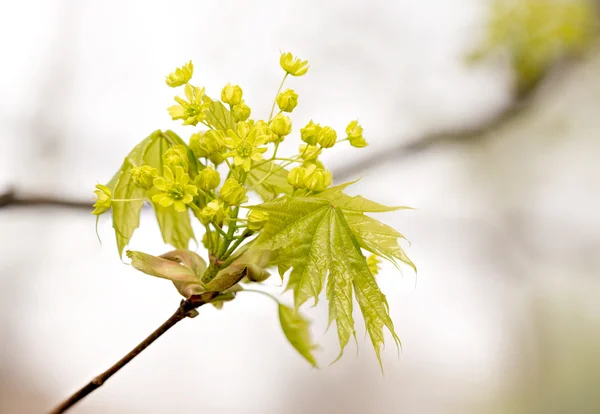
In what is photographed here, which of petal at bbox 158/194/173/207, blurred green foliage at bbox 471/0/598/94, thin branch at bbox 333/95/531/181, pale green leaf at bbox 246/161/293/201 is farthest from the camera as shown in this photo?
blurred green foliage at bbox 471/0/598/94

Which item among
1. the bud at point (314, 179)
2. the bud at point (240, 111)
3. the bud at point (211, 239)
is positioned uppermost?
the bud at point (240, 111)

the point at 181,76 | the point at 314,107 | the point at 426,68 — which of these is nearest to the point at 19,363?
the point at 314,107

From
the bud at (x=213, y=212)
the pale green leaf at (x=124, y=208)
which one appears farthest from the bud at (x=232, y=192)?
the pale green leaf at (x=124, y=208)

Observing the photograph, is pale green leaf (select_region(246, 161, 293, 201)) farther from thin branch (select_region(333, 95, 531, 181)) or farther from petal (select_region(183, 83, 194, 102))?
thin branch (select_region(333, 95, 531, 181))

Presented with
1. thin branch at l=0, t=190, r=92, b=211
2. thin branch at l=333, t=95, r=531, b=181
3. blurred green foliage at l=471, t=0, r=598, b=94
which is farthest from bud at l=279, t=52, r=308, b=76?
blurred green foliage at l=471, t=0, r=598, b=94

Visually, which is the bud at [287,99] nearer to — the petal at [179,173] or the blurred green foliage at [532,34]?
the petal at [179,173]

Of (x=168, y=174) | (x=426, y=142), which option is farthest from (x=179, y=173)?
(x=426, y=142)

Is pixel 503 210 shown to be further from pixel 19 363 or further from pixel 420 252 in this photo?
pixel 19 363

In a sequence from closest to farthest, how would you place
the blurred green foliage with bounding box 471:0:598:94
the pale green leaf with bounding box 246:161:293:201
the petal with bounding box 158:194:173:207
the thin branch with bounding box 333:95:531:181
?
1. the petal with bounding box 158:194:173:207
2. the pale green leaf with bounding box 246:161:293:201
3. the thin branch with bounding box 333:95:531:181
4. the blurred green foliage with bounding box 471:0:598:94
